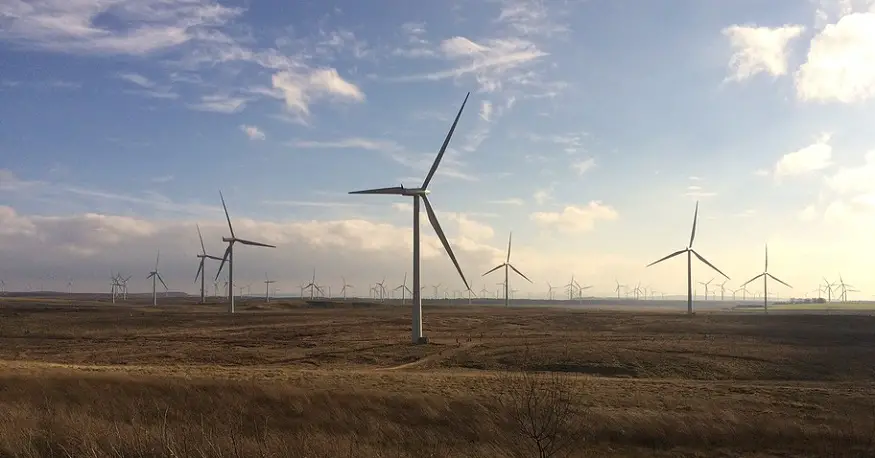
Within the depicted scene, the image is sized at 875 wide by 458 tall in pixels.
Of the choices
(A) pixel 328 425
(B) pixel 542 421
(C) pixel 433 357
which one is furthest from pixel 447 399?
(C) pixel 433 357

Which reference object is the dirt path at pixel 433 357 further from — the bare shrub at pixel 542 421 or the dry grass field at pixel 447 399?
the bare shrub at pixel 542 421

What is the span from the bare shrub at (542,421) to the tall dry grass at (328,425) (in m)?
0.27

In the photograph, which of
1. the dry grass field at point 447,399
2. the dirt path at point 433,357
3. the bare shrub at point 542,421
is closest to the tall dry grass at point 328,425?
the dry grass field at point 447,399

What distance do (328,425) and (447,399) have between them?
20.9 feet

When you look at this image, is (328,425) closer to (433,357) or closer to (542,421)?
(542,421)

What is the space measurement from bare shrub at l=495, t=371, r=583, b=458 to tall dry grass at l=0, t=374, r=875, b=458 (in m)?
0.27

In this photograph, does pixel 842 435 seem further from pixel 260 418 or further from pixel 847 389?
pixel 260 418

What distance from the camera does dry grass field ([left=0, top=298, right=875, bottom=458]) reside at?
19484mm

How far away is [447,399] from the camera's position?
29.8 m

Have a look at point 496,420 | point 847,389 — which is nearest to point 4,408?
point 496,420

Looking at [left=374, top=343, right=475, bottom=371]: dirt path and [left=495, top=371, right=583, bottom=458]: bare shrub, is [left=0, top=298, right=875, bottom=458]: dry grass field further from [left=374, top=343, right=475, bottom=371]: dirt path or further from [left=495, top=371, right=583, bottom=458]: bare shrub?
[left=374, top=343, right=475, bottom=371]: dirt path

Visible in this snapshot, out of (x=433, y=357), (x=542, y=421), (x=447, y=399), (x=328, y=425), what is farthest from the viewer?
(x=433, y=357)

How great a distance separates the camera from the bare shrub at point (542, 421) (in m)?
15.6

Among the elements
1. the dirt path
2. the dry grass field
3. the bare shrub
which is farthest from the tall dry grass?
the dirt path
